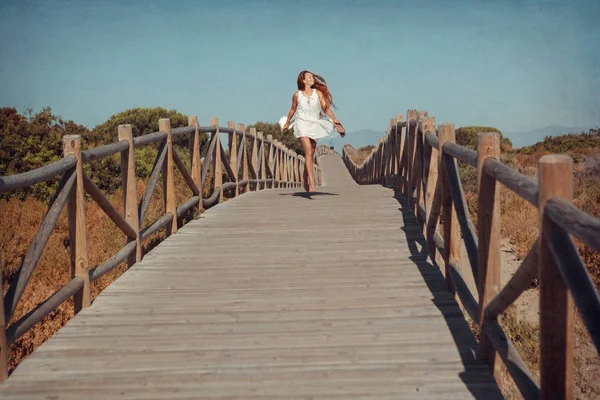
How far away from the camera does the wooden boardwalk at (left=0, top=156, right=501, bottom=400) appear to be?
4.03 m

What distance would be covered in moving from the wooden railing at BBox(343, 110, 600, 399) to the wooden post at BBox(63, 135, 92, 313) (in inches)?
112

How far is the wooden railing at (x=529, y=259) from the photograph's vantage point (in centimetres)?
261

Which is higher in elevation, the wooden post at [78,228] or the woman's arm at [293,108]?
the woman's arm at [293,108]

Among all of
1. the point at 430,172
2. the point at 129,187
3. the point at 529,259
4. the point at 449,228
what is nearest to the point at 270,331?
the point at 449,228

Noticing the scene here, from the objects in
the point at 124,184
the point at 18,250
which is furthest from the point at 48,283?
the point at 124,184

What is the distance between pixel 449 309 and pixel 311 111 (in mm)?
6679

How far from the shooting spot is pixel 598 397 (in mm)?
7051

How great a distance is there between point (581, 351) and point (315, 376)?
15.6 ft

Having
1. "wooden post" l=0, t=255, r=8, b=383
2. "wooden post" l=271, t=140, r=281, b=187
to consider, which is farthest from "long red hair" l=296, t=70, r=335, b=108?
"wooden post" l=271, t=140, r=281, b=187

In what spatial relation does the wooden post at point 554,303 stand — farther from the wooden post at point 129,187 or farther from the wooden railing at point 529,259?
the wooden post at point 129,187

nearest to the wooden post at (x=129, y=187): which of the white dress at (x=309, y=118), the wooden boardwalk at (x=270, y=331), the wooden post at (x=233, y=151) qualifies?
the wooden boardwalk at (x=270, y=331)

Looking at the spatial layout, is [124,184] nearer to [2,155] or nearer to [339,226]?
[339,226]

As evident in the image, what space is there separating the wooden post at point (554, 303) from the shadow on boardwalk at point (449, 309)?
922 millimetres

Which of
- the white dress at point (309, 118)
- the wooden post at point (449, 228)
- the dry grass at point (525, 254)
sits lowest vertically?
the dry grass at point (525, 254)
